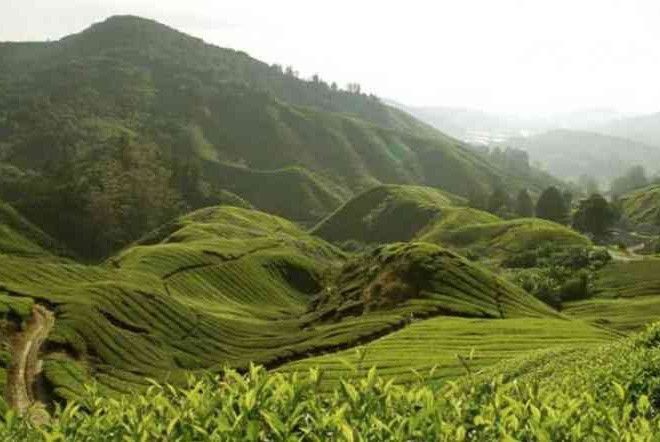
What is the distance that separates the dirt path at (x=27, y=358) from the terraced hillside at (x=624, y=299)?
73.6 m

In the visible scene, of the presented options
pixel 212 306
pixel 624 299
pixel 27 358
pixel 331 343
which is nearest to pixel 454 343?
pixel 331 343

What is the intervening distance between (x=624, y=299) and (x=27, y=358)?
102270 millimetres

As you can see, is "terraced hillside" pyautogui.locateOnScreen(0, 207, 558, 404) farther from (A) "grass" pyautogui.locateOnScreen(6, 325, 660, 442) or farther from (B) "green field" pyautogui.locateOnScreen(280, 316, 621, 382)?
(A) "grass" pyautogui.locateOnScreen(6, 325, 660, 442)

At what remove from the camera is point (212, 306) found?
12200cm

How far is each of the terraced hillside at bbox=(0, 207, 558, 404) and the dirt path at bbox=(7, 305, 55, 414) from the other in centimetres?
120

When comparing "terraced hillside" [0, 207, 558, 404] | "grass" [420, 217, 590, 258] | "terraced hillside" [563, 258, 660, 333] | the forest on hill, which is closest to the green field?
the forest on hill

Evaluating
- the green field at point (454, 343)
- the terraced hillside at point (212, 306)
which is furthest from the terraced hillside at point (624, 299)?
the green field at point (454, 343)

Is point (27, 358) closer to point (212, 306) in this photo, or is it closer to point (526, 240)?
point (212, 306)

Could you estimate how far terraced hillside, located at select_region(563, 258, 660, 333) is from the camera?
10575cm

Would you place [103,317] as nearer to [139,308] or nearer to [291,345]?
[139,308]

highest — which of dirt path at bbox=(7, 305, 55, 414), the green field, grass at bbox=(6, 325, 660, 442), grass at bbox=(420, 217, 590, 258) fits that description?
grass at bbox=(6, 325, 660, 442)

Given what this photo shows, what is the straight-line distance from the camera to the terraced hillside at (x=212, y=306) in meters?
77.5

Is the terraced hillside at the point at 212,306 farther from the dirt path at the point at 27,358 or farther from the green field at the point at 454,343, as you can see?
the green field at the point at 454,343

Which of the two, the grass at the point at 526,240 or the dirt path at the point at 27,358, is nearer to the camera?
the dirt path at the point at 27,358
